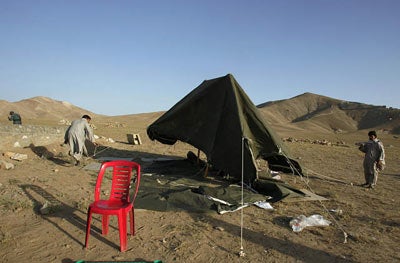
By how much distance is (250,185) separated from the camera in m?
7.37

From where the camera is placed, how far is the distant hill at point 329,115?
7131 cm

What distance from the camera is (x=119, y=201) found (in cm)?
447

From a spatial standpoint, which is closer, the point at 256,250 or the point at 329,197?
the point at 256,250

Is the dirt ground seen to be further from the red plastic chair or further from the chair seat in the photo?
the chair seat

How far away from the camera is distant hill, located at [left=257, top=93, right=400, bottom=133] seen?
7131 centimetres

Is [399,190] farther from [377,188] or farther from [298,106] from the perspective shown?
[298,106]

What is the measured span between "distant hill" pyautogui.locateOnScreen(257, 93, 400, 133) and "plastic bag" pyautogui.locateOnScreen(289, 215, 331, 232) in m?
55.0

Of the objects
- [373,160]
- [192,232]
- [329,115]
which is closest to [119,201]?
[192,232]

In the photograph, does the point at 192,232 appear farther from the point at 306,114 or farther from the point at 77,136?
the point at 306,114

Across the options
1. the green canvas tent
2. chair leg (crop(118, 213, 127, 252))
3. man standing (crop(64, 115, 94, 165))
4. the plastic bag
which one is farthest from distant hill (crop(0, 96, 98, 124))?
the plastic bag

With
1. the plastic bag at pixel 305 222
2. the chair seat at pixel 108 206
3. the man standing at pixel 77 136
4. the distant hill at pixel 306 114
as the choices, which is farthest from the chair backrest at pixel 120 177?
the distant hill at pixel 306 114

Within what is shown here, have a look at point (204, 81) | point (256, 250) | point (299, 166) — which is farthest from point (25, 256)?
point (204, 81)

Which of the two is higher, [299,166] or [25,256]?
[299,166]

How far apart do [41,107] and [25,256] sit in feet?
255
